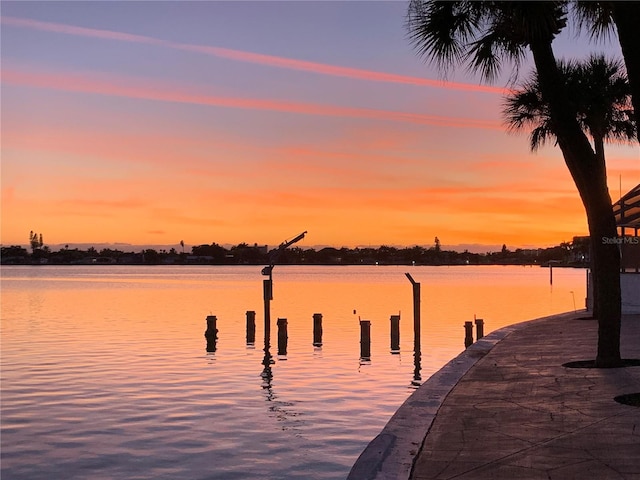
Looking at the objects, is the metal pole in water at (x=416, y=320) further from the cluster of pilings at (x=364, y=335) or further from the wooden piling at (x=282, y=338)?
the wooden piling at (x=282, y=338)

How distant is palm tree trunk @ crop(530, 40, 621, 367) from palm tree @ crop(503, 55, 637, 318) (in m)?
10.8

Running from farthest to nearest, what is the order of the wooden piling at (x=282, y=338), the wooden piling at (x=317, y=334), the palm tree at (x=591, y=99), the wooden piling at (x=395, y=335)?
1. the wooden piling at (x=317, y=334)
2. the wooden piling at (x=395, y=335)
3. the wooden piling at (x=282, y=338)
4. the palm tree at (x=591, y=99)

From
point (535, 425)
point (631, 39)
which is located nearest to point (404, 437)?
point (535, 425)

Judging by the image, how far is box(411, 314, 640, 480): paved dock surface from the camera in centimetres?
834

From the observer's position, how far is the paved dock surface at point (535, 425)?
27.4ft

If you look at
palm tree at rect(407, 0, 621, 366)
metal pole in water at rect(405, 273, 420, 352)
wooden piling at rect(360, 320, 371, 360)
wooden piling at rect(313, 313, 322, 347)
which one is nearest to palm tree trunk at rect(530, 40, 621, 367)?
palm tree at rect(407, 0, 621, 366)

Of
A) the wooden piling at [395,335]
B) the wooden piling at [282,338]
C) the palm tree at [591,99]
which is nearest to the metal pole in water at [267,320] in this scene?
the wooden piling at [282,338]

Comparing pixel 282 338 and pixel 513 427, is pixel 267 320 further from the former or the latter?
pixel 513 427

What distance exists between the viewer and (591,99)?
26.7 metres

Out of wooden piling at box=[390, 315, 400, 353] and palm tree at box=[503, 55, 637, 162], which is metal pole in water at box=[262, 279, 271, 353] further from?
palm tree at box=[503, 55, 637, 162]

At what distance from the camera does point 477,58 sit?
16766 mm

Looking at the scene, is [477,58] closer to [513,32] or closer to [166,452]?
[513,32]

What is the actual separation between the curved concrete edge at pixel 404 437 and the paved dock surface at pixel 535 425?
13 cm

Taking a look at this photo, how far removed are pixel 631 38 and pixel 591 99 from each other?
16.0 meters
